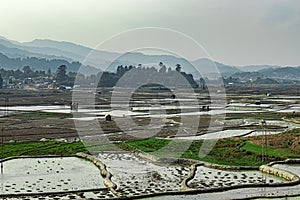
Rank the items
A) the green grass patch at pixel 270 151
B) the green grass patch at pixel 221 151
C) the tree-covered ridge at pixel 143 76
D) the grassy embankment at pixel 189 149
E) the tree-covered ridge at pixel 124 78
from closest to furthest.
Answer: the green grass patch at pixel 221 151
the grassy embankment at pixel 189 149
the green grass patch at pixel 270 151
the tree-covered ridge at pixel 124 78
the tree-covered ridge at pixel 143 76

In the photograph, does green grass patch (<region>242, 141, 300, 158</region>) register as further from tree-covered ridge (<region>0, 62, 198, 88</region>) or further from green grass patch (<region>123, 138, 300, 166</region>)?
tree-covered ridge (<region>0, 62, 198, 88</region>)

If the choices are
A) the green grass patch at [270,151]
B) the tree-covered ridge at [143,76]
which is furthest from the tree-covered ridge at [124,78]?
the green grass patch at [270,151]

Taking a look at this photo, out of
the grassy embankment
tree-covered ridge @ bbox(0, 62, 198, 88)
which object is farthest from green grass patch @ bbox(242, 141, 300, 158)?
tree-covered ridge @ bbox(0, 62, 198, 88)

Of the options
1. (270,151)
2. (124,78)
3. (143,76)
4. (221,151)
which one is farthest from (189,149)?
(124,78)

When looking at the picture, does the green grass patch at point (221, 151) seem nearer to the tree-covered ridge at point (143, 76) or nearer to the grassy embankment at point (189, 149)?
the grassy embankment at point (189, 149)

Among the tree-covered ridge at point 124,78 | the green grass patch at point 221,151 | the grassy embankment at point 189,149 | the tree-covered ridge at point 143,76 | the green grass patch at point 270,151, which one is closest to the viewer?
the green grass patch at point 221,151

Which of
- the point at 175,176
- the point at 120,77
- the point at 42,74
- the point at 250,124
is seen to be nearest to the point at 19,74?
the point at 42,74

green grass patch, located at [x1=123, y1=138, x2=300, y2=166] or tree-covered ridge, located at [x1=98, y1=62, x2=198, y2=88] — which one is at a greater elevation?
tree-covered ridge, located at [x1=98, y1=62, x2=198, y2=88]

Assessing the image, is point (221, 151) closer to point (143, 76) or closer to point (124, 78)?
point (143, 76)

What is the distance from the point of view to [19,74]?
103m

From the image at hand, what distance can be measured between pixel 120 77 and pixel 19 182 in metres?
81.4

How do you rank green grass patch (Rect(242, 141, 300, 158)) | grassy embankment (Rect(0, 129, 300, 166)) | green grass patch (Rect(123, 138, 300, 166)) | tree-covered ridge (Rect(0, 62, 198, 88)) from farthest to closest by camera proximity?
tree-covered ridge (Rect(0, 62, 198, 88)), green grass patch (Rect(242, 141, 300, 158)), grassy embankment (Rect(0, 129, 300, 166)), green grass patch (Rect(123, 138, 300, 166))

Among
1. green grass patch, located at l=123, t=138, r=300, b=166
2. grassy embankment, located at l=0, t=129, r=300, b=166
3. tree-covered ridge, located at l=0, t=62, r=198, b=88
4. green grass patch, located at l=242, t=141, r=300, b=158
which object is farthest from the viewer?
tree-covered ridge, located at l=0, t=62, r=198, b=88

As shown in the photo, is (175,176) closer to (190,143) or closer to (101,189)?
(101,189)
